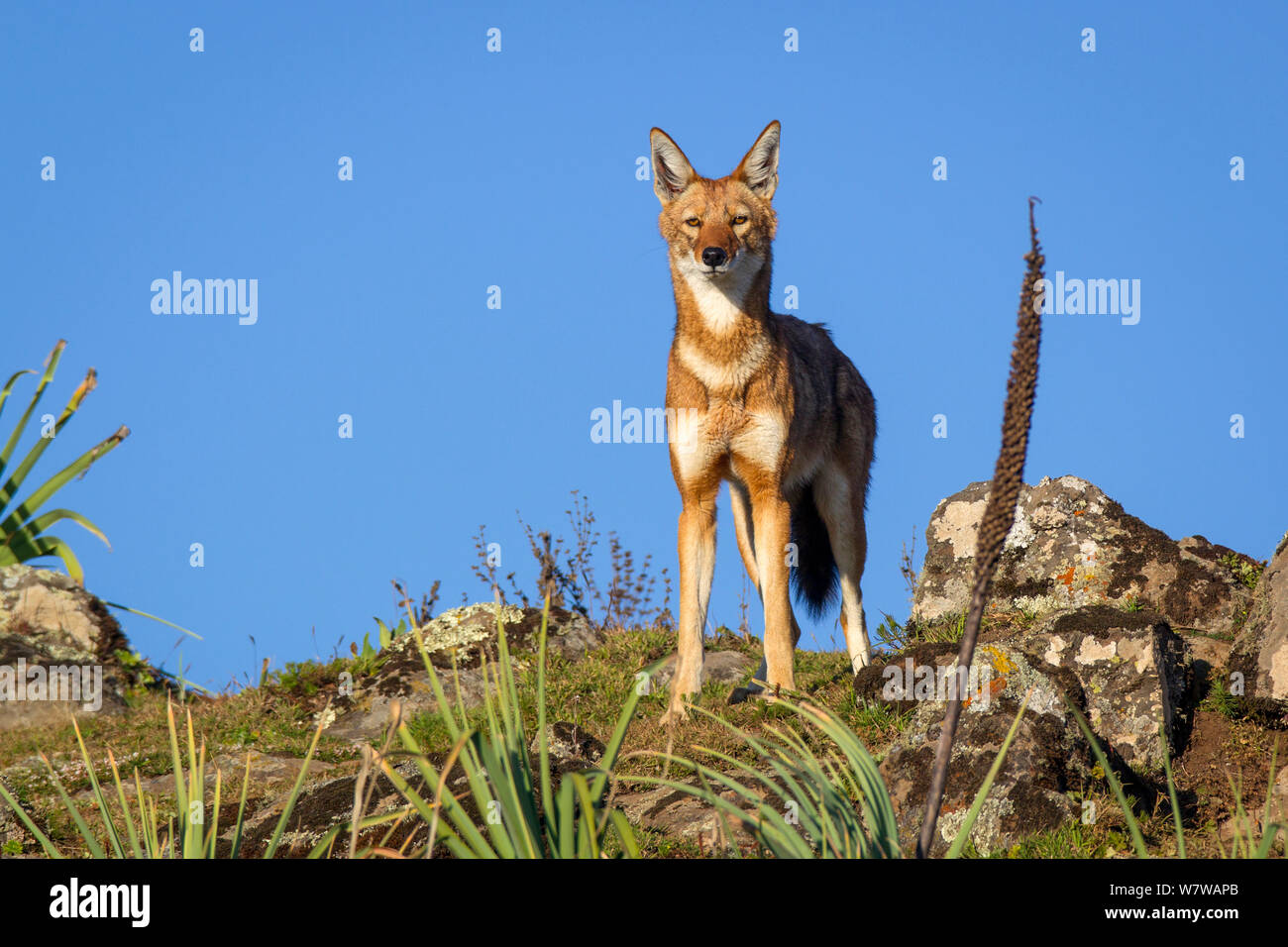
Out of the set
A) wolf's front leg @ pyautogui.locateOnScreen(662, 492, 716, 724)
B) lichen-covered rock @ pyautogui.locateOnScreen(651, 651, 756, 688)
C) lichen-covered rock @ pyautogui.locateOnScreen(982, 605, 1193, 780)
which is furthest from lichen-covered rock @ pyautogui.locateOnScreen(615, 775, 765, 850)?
lichen-covered rock @ pyautogui.locateOnScreen(651, 651, 756, 688)

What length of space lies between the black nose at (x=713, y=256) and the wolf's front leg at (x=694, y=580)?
Answer: 1.53 m

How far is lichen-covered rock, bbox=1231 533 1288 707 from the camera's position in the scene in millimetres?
6305

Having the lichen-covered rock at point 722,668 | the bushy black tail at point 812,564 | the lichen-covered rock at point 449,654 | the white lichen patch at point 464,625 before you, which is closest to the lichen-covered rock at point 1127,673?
the bushy black tail at point 812,564

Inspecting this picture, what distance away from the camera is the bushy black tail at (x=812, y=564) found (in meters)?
9.00

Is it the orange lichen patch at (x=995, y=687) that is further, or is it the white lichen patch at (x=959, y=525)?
the white lichen patch at (x=959, y=525)

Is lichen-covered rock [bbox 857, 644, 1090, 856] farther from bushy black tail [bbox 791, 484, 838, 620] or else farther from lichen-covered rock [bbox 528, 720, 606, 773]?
bushy black tail [bbox 791, 484, 838, 620]

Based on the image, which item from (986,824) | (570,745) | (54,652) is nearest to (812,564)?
(570,745)

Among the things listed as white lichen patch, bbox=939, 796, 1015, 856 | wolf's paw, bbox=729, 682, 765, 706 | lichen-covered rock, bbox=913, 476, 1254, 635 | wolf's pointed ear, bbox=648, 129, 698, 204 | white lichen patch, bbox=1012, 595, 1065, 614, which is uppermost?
wolf's pointed ear, bbox=648, 129, 698, 204

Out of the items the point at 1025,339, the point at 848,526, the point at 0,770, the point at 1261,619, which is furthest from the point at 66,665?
Answer: the point at 1025,339

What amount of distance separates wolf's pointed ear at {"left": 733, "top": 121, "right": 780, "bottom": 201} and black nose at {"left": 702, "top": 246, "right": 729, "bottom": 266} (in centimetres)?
79

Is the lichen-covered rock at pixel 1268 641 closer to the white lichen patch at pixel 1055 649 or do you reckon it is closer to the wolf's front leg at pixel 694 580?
the white lichen patch at pixel 1055 649

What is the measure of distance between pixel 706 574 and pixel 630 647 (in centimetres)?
234

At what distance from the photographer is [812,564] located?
9047 mm
